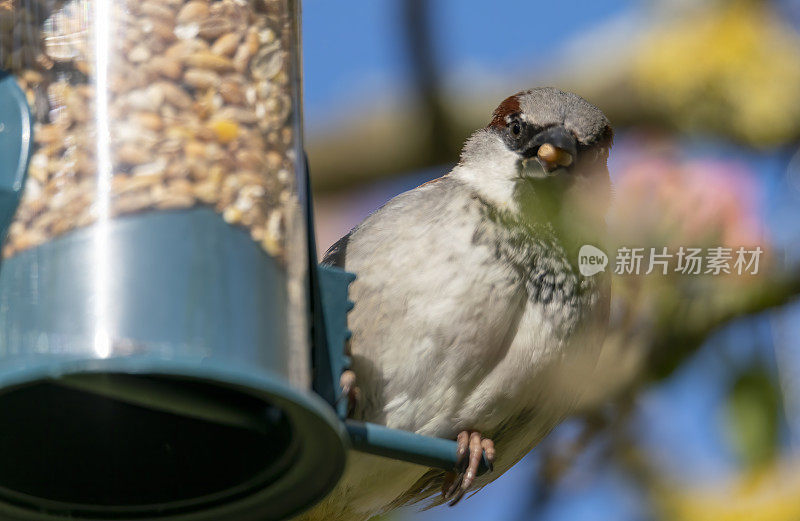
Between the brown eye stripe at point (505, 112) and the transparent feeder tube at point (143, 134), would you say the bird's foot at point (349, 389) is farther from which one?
the brown eye stripe at point (505, 112)

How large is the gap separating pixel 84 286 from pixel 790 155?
219 cm

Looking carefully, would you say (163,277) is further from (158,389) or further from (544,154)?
(544,154)

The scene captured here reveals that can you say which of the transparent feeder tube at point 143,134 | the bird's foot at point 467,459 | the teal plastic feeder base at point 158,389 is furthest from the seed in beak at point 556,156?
the teal plastic feeder base at point 158,389

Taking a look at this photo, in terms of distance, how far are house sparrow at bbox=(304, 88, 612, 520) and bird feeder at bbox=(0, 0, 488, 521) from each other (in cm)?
44

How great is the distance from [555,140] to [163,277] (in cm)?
133

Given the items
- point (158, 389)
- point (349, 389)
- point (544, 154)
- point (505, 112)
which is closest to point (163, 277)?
point (158, 389)

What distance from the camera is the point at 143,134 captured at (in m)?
2.14

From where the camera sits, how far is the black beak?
308 cm

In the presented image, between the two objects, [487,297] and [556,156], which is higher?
[556,156]

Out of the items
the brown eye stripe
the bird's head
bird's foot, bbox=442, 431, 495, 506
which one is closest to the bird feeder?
bird's foot, bbox=442, 431, 495, 506

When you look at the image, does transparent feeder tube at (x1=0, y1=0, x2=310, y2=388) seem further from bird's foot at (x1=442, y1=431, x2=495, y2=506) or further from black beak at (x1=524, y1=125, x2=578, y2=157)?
black beak at (x1=524, y1=125, x2=578, y2=157)

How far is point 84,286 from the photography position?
6.54 feet

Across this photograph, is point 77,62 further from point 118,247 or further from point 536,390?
point 536,390

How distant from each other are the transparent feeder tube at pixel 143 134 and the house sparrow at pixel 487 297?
2.01 feet
